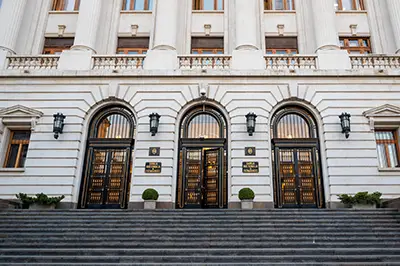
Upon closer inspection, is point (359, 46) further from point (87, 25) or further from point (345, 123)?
point (87, 25)

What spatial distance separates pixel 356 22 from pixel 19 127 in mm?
19563

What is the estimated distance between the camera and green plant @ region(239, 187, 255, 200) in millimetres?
13836

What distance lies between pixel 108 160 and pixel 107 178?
0.92m

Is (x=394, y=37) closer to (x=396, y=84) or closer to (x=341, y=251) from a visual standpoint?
(x=396, y=84)

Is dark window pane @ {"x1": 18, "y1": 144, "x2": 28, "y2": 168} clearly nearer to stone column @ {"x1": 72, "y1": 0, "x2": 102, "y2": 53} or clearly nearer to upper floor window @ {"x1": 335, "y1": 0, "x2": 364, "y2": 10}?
stone column @ {"x1": 72, "y1": 0, "x2": 102, "y2": 53}

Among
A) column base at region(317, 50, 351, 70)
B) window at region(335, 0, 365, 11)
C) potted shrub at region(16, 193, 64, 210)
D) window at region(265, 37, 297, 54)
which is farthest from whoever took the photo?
window at region(335, 0, 365, 11)

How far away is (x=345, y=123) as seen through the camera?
1493cm

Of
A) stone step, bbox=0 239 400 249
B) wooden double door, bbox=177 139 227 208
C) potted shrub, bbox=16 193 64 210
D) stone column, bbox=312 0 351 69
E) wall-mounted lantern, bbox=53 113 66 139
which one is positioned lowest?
stone step, bbox=0 239 400 249

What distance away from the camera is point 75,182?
1504 cm

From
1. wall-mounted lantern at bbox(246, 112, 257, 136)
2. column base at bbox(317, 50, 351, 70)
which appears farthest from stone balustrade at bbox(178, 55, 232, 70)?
column base at bbox(317, 50, 351, 70)

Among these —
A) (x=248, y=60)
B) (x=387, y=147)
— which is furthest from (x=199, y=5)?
(x=387, y=147)

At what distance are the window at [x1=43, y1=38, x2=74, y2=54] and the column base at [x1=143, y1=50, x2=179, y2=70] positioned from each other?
18.2 feet

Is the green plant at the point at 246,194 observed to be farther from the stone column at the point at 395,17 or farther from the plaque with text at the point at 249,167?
the stone column at the point at 395,17

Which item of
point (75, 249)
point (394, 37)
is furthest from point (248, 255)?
point (394, 37)
